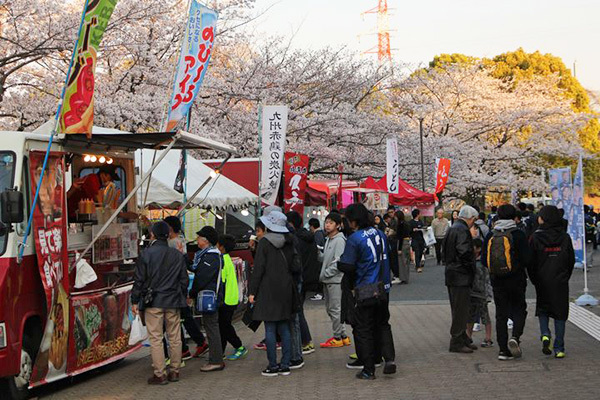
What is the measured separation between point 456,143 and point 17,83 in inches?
957

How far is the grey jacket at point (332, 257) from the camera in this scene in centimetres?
1065

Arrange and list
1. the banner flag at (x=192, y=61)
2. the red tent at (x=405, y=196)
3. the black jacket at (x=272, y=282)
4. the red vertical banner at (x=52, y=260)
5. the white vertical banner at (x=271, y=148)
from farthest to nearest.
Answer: the red tent at (x=405, y=196)
the white vertical banner at (x=271, y=148)
the banner flag at (x=192, y=61)
the black jacket at (x=272, y=282)
the red vertical banner at (x=52, y=260)

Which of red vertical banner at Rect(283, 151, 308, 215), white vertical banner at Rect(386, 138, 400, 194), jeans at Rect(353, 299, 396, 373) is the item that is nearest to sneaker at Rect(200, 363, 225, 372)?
jeans at Rect(353, 299, 396, 373)

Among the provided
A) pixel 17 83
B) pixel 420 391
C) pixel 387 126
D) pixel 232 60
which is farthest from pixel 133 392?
pixel 387 126

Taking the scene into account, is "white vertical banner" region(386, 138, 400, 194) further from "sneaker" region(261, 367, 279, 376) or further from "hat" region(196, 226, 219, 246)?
"sneaker" region(261, 367, 279, 376)

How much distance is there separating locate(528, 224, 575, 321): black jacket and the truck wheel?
214 inches

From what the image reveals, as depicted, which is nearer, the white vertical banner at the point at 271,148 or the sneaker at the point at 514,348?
the sneaker at the point at 514,348

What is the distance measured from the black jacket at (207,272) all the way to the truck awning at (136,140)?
126 centimetres

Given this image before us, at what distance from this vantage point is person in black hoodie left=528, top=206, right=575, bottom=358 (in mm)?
9367

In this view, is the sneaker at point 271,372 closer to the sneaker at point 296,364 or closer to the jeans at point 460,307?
the sneaker at point 296,364

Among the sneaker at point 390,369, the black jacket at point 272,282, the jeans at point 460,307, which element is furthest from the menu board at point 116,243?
the jeans at point 460,307

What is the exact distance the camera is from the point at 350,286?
888 cm

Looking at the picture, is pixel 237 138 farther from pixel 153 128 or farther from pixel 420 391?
pixel 420 391

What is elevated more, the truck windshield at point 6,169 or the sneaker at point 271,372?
the truck windshield at point 6,169
